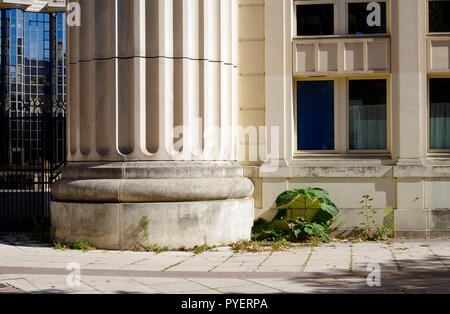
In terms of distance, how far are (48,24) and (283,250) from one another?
1990 inches

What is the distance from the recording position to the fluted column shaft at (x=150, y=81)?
1076 centimetres

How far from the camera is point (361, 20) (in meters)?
12.2

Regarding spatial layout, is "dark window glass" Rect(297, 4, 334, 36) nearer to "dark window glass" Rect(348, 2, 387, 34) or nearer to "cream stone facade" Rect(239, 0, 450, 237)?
"cream stone facade" Rect(239, 0, 450, 237)

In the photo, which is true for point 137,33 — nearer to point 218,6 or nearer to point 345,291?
point 218,6

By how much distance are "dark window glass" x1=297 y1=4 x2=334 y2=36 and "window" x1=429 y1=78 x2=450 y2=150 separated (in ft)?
7.83

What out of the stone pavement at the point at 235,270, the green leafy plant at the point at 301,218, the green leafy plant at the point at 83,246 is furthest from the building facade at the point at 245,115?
the stone pavement at the point at 235,270

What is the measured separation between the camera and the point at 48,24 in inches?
2199

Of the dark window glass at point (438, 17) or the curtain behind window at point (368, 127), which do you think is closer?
the dark window glass at point (438, 17)

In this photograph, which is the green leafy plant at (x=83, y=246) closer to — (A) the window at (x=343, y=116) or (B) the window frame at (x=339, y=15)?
(A) the window at (x=343, y=116)

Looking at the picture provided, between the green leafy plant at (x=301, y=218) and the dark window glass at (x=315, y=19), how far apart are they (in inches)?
127

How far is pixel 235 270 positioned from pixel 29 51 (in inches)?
1979

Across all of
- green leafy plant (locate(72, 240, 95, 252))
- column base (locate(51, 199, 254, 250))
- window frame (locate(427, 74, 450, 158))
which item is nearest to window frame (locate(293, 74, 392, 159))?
window frame (locate(427, 74, 450, 158))

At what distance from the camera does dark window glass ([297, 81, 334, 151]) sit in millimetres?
12328
